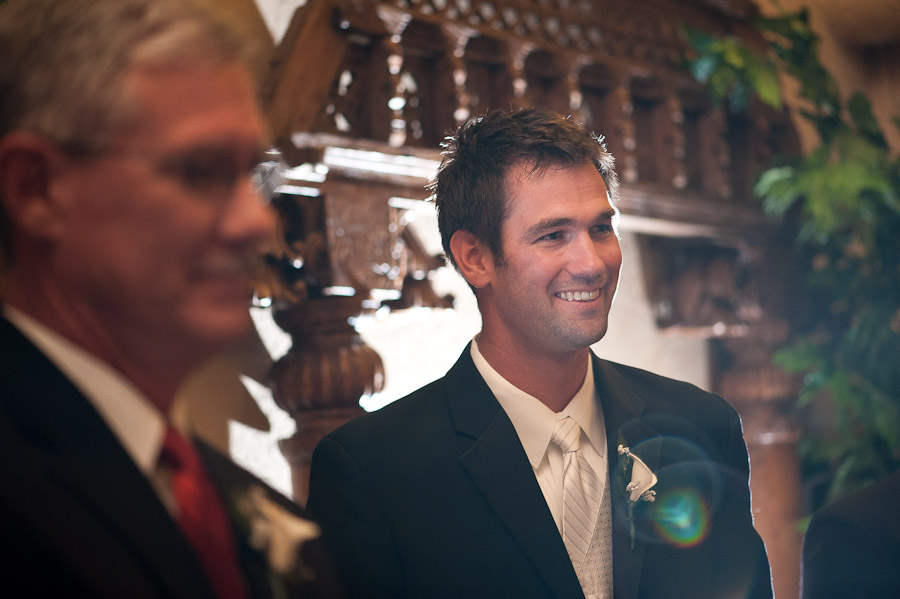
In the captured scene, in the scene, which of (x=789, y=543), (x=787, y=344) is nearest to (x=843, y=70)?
(x=787, y=344)

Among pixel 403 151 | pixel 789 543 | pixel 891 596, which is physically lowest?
pixel 789 543

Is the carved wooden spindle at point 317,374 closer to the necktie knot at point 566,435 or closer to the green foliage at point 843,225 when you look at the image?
the necktie knot at point 566,435

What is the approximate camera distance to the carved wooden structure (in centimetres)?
185

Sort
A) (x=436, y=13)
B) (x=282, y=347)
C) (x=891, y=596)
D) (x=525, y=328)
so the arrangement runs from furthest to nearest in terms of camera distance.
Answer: (x=436, y=13) < (x=282, y=347) < (x=525, y=328) < (x=891, y=596)

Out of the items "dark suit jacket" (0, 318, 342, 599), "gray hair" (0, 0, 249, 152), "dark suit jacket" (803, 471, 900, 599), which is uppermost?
"gray hair" (0, 0, 249, 152)

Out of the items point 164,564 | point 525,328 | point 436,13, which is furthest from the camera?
point 436,13

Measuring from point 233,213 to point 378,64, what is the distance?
1.41 meters

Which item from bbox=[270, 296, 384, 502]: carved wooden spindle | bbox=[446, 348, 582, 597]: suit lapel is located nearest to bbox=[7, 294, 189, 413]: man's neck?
bbox=[446, 348, 582, 597]: suit lapel

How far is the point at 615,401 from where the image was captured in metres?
Answer: 1.39

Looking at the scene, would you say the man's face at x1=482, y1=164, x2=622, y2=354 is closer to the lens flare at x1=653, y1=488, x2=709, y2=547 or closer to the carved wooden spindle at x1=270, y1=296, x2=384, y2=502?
the lens flare at x1=653, y1=488, x2=709, y2=547

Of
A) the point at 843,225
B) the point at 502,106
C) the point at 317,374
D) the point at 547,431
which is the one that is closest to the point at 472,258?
the point at 547,431

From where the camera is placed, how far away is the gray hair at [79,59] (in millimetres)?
608

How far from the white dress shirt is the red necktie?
693mm

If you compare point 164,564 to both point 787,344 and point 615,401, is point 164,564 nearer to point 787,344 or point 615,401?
point 615,401
